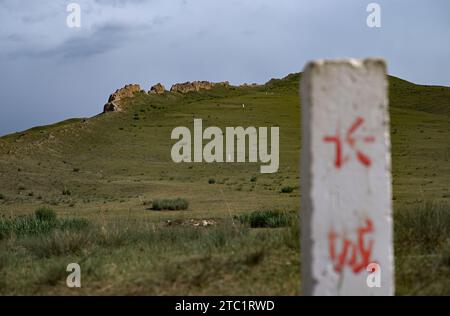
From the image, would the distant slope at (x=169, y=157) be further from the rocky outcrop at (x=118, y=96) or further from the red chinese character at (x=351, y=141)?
the red chinese character at (x=351, y=141)

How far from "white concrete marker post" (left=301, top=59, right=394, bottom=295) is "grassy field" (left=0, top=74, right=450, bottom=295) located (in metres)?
1.40

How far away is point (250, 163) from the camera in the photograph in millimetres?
48719

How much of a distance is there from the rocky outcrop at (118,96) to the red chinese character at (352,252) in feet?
227

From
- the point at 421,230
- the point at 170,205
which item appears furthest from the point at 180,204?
the point at 421,230

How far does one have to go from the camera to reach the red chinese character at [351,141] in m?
5.06

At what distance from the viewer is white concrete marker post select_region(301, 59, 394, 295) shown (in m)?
5.05

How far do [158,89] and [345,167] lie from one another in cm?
8383

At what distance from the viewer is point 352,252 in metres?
5.12

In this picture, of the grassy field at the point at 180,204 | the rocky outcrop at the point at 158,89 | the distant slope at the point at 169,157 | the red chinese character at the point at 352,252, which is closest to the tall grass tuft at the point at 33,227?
the grassy field at the point at 180,204

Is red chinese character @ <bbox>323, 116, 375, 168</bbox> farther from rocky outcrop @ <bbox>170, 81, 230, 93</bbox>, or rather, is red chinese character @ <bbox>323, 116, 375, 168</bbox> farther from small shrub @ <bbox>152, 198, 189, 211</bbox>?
rocky outcrop @ <bbox>170, 81, 230, 93</bbox>

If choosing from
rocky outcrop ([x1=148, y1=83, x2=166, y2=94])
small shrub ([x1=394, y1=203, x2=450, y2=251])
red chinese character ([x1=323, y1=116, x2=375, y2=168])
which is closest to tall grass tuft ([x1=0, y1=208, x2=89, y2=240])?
small shrub ([x1=394, y1=203, x2=450, y2=251])

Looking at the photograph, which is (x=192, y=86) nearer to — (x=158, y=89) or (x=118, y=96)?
(x=158, y=89)
